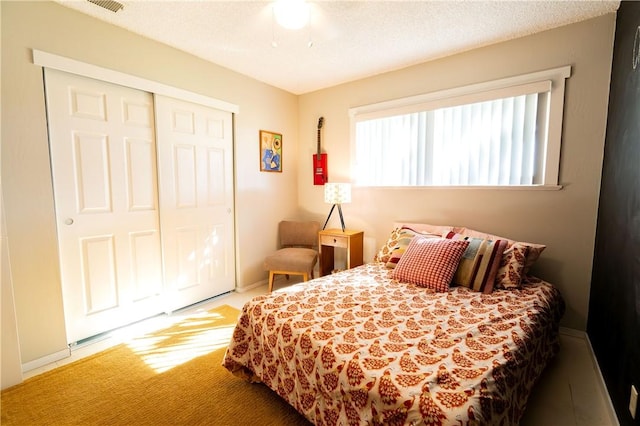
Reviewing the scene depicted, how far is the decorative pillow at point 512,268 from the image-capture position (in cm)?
200

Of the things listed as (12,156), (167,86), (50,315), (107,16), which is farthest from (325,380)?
(107,16)

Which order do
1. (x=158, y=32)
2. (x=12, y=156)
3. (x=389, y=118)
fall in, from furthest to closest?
(x=389, y=118) → (x=158, y=32) → (x=12, y=156)

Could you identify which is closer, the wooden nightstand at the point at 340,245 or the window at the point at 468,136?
the window at the point at 468,136

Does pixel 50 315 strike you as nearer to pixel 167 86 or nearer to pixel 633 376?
pixel 167 86

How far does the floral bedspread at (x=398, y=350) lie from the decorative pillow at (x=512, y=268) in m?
0.06

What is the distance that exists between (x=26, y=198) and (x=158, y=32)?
5.15 feet

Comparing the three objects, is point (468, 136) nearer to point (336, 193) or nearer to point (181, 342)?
point (336, 193)

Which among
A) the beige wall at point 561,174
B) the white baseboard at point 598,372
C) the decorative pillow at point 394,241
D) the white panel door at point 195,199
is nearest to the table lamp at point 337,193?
the beige wall at point 561,174

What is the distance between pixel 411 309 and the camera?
170 cm

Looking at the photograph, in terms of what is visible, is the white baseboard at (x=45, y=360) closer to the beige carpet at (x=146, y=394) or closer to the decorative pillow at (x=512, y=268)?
the beige carpet at (x=146, y=394)

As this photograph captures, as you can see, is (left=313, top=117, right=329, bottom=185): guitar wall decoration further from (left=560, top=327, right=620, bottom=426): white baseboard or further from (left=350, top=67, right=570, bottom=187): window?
(left=560, top=327, right=620, bottom=426): white baseboard

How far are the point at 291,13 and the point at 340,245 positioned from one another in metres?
2.13

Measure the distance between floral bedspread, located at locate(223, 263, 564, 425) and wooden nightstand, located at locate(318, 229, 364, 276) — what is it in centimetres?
102

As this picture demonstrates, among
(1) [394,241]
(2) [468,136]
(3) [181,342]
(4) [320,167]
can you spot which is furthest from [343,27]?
(3) [181,342]
